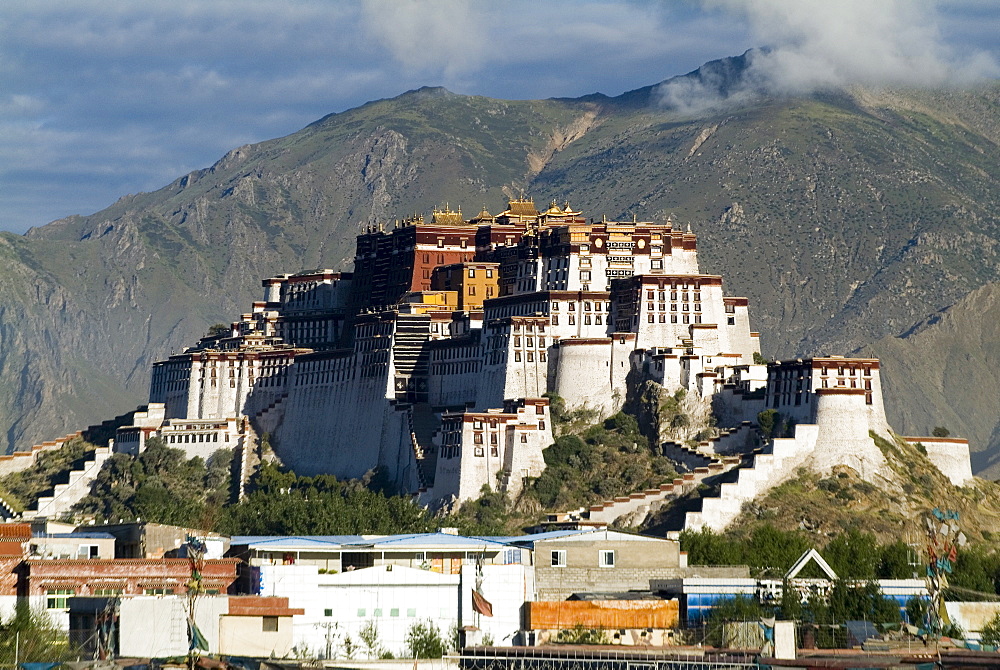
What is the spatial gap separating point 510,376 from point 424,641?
78.1 meters

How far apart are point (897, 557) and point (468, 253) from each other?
76.5 m

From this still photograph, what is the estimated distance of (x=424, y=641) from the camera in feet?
310

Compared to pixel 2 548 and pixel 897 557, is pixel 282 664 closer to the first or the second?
pixel 2 548

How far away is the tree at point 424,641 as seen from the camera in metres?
93.4

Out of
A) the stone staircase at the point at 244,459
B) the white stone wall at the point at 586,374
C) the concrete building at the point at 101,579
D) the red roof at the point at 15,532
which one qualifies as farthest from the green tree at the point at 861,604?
the stone staircase at the point at 244,459

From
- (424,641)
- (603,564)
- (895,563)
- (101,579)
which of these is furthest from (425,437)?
(424,641)

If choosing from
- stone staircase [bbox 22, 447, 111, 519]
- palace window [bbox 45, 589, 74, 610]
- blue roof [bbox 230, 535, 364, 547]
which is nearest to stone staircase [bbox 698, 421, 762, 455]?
stone staircase [bbox 22, 447, 111, 519]

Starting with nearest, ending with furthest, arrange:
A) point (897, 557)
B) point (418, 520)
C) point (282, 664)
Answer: point (282, 664) → point (897, 557) → point (418, 520)

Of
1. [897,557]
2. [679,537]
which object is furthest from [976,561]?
[679,537]

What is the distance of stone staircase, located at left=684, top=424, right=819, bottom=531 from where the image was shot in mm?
155000

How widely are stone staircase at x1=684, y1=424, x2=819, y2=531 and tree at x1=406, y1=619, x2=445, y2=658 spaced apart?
192 ft

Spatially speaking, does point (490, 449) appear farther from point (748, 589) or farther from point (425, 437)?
point (748, 589)

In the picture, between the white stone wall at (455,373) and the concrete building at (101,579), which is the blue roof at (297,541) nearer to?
the concrete building at (101,579)

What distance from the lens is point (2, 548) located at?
3826 inches
